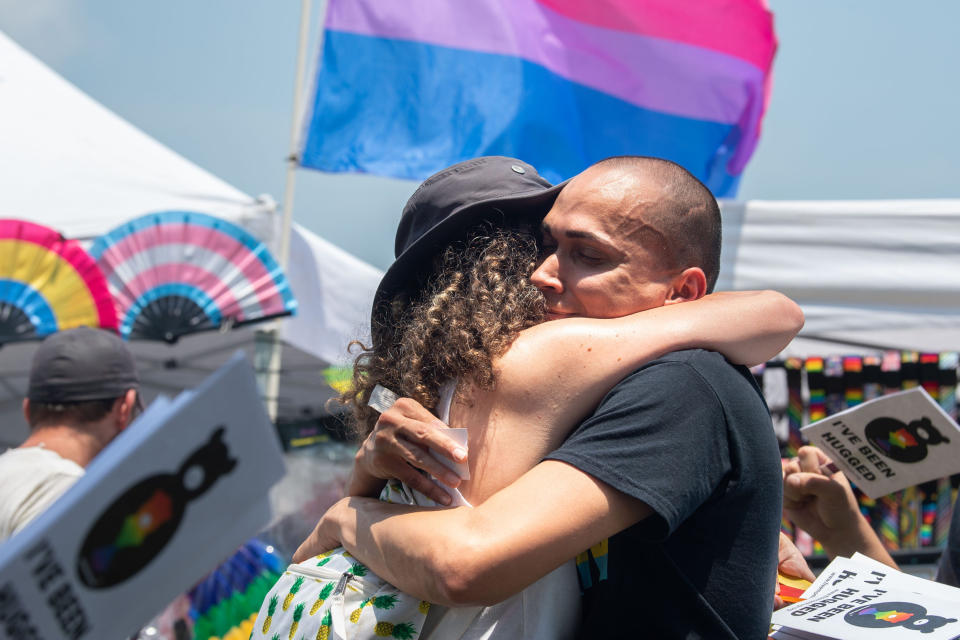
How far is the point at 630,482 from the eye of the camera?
108 cm

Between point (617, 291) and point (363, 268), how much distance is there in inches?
181

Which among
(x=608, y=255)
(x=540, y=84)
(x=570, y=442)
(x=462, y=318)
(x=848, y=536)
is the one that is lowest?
(x=848, y=536)

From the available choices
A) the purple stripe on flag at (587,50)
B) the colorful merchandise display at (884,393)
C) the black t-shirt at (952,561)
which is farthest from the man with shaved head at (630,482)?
the purple stripe on flag at (587,50)

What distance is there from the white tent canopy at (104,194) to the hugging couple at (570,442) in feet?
13.1

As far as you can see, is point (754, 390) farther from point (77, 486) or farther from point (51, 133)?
point (51, 133)

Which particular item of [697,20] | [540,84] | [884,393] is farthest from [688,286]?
[697,20]

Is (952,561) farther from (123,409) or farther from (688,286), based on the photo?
(123,409)

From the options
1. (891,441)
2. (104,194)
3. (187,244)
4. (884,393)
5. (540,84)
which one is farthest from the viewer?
(540,84)


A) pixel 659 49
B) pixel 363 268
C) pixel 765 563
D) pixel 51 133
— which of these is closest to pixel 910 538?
pixel 765 563

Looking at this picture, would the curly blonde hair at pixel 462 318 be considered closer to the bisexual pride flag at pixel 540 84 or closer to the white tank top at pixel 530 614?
the white tank top at pixel 530 614

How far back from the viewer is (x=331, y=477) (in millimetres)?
Result: 5742

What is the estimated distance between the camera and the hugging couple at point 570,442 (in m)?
1.10

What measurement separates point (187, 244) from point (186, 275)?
0.19 meters

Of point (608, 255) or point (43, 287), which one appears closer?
point (608, 255)
